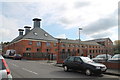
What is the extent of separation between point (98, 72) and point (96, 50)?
83.9 m

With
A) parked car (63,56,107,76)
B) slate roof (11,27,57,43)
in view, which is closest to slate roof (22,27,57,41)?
slate roof (11,27,57,43)

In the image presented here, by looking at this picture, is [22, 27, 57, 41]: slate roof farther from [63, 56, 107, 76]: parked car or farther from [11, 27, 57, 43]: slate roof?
[63, 56, 107, 76]: parked car

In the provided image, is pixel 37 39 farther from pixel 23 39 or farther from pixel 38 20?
pixel 38 20

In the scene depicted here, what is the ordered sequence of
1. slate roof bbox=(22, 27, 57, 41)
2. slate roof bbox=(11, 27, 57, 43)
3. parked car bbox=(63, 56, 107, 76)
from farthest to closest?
slate roof bbox=(22, 27, 57, 41) < slate roof bbox=(11, 27, 57, 43) < parked car bbox=(63, 56, 107, 76)

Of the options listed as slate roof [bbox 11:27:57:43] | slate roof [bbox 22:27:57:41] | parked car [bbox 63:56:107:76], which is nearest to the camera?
parked car [bbox 63:56:107:76]

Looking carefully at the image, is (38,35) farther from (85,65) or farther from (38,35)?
(85,65)

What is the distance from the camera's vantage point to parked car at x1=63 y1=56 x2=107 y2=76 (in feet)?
43.2

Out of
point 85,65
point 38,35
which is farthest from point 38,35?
point 85,65

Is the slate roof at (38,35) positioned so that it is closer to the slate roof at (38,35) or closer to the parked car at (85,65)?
the slate roof at (38,35)

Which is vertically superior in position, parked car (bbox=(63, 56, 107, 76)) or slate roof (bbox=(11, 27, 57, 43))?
slate roof (bbox=(11, 27, 57, 43))

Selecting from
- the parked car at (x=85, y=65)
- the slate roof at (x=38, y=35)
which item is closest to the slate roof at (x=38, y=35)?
the slate roof at (x=38, y=35)

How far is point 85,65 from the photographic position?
13906 millimetres

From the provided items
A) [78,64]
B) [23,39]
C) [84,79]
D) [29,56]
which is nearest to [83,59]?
[78,64]

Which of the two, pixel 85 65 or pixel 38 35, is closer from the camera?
pixel 85 65
